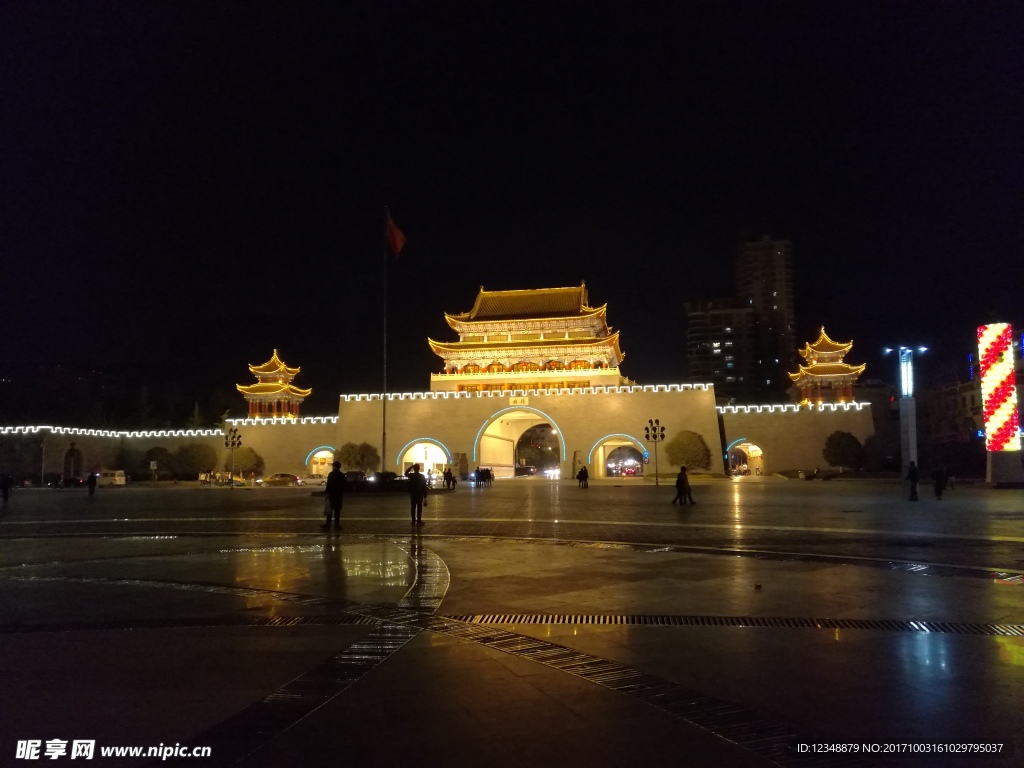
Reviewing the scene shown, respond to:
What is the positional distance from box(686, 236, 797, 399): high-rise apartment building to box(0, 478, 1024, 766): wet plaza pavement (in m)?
76.3

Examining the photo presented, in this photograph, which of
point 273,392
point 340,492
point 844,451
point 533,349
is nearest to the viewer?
point 340,492

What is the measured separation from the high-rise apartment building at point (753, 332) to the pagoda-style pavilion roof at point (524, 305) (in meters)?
39.4

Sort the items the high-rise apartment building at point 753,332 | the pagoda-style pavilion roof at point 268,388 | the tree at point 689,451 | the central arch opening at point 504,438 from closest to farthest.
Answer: the tree at point 689,451 → the central arch opening at point 504,438 → the pagoda-style pavilion roof at point 268,388 → the high-rise apartment building at point 753,332

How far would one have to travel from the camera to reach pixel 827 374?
4216 centimetres

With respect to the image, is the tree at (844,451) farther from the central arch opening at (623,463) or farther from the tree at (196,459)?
the tree at (196,459)

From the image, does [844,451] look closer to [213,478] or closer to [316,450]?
[316,450]

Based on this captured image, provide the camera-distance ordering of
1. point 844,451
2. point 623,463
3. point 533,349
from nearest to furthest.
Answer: point 844,451
point 533,349
point 623,463

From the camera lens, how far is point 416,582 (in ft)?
22.1

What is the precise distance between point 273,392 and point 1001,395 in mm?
39427

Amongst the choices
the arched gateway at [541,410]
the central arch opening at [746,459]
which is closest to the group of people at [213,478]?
the arched gateway at [541,410]

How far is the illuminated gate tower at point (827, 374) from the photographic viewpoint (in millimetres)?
41969

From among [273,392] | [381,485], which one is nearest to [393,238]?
[381,485]

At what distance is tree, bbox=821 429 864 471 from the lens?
3659 cm

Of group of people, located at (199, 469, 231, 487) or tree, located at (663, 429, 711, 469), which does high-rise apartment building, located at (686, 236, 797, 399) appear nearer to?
tree, located at (663, 429, 711, 469)
